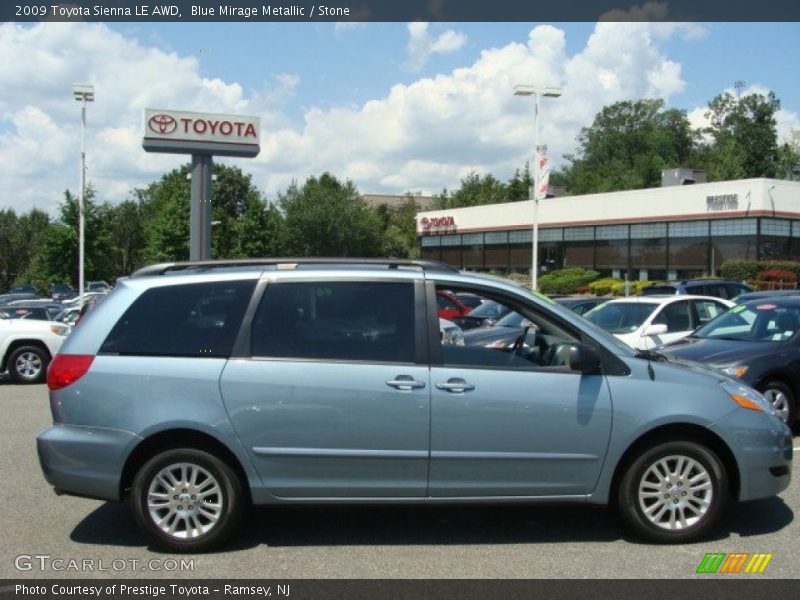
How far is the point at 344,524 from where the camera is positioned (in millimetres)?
6031

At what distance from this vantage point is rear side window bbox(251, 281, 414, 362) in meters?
5.43

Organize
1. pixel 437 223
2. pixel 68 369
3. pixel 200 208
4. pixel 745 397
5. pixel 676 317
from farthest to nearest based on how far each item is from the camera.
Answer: pixel 437 223 < pixel 200 208 < pixel 676 317 < pixel 745 397 < pixel 68 369

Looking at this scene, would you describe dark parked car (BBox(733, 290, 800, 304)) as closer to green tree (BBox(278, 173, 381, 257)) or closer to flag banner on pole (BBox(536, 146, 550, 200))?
flag banner on pole (BBox(536, 146, 550, 200))

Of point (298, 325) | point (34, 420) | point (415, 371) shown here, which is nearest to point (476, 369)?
point (415, 371)

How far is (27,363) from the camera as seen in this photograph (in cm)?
1482

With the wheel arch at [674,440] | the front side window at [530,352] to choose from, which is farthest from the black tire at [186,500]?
the wheel arch at [674,440]

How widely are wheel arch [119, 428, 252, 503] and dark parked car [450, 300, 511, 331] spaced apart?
33.6 feet

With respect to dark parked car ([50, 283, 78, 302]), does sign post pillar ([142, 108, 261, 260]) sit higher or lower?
higher

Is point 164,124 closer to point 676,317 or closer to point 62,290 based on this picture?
point 62,290

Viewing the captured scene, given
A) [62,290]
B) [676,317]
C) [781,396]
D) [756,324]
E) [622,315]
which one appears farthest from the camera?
[62,290]

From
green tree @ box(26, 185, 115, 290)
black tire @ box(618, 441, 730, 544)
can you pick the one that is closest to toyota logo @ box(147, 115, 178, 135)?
green tree @ box(26, 185, 115, 290)

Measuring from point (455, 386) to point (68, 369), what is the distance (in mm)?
2583
